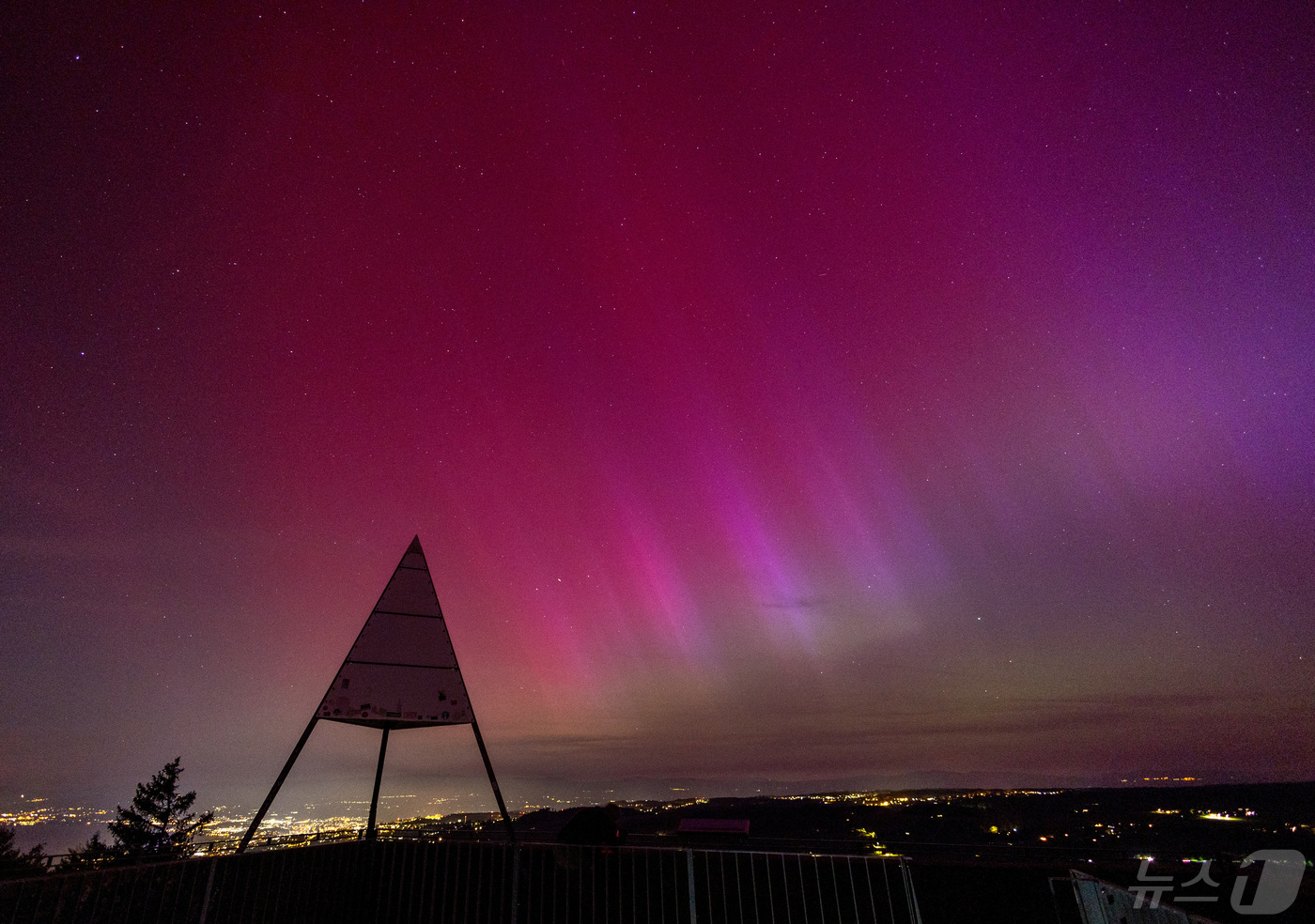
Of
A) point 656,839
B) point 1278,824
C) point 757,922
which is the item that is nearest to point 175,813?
point 656,839

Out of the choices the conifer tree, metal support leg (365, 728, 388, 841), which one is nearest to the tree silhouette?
the conifer tree

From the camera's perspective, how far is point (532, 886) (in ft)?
27.3

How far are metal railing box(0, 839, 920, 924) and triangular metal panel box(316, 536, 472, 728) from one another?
68.4 inches

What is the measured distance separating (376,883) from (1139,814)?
18221 centimetres

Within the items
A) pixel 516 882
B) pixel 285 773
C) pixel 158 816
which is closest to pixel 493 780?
pixel 516 882

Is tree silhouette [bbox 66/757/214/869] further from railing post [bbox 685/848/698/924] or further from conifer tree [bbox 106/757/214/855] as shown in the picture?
railing post [bbox 685/848/698/924]

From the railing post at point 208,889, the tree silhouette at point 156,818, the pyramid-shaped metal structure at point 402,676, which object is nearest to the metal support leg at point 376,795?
the pyramid-shaped metal structure at point 402,676

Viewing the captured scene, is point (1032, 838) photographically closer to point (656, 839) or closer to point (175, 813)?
point (656, 839)

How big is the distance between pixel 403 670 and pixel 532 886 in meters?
3.46

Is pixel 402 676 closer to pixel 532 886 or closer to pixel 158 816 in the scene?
pixel 532 886

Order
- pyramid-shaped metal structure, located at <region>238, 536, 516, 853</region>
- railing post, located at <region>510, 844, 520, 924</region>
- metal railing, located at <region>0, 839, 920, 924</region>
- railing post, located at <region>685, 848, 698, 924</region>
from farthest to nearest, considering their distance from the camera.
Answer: pyramid-shaped metal structure, located at <region>238, 536, 516, 853</region> < railing post, located at <region>510, 844, 520, 924</region> < railing post, located at <region>685, 848, 698, 924</region> < metal railing, located at <region>0, 839, 920, 924</region>

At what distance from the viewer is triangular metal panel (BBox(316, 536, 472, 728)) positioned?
28.6 feet

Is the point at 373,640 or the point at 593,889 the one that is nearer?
the point at 593,889

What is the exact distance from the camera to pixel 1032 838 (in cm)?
7306
